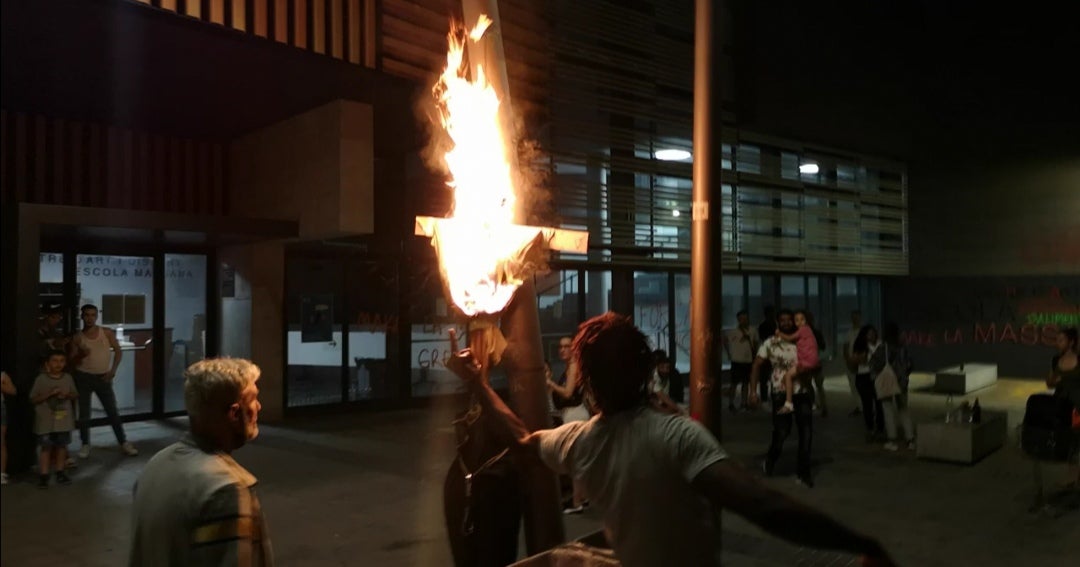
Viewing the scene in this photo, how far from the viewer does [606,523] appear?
7.95 ft

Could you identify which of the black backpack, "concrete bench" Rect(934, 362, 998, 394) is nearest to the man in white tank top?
the black backpack

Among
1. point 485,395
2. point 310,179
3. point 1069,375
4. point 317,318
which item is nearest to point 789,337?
point 1069,375

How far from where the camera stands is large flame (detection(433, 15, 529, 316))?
11.9ft

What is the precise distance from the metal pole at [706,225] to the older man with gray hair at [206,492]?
3.39 m

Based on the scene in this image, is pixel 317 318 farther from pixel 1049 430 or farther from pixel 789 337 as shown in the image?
pixel 1049 430

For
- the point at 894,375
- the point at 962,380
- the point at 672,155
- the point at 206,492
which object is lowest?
the point at 962,380

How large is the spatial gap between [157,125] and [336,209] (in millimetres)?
3114

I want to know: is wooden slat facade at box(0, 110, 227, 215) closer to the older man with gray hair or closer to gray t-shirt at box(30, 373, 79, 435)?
gray t-shirt at box(30, 373, 79, 435)

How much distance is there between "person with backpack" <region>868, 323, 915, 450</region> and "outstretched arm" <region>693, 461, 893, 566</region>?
8.39 meters

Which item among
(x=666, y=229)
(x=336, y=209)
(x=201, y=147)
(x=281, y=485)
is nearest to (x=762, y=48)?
(x=666, y=229)

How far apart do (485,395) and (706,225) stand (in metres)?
2.63

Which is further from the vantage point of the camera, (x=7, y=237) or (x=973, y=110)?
(x=973, y=110)

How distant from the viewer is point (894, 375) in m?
9.74

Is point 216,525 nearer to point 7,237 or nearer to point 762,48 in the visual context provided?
point 7,237
